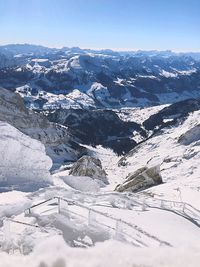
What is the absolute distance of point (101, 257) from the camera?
24.8 feet

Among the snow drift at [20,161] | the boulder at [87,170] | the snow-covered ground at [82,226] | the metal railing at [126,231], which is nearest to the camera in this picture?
the snow-covered ground at [82,226]

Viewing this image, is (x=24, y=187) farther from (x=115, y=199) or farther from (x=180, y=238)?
(x=180, y=238)

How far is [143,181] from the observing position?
45.1 meters

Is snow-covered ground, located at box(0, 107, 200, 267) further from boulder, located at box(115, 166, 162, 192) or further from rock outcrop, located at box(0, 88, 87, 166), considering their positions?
rock outcrop, located at box(0, 88, 87, 166)

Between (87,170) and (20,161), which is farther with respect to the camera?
(87,170)

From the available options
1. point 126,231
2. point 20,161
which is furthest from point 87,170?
point 126,231

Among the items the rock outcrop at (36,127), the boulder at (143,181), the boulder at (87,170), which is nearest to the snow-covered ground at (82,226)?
the boulder at (143,181)

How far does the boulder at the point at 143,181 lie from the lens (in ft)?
145

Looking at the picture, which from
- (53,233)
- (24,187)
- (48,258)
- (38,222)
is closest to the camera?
(48,258)

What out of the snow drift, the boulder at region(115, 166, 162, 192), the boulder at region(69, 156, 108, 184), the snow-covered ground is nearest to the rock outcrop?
the boulder at region(69, 156, 108, 184)

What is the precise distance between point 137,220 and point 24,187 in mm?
12085

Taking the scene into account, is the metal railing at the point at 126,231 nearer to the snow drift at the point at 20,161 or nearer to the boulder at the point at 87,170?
the snow drift at the point at 20,161

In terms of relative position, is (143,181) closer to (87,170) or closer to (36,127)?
(87,170)

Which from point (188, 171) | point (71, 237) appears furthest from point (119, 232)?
point (188, 171)
